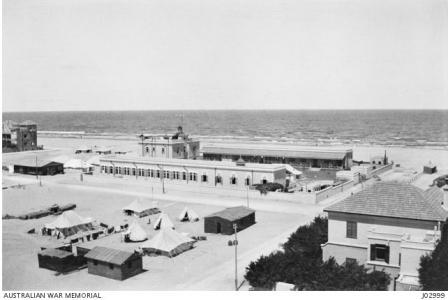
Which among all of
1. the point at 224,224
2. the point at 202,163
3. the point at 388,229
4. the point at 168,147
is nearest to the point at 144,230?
the point at 224,224

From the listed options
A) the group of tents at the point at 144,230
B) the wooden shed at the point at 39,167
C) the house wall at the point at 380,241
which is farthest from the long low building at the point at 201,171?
the house wall at the point at 380,241

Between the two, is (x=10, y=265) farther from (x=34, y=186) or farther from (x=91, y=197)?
(x=34, y=186)

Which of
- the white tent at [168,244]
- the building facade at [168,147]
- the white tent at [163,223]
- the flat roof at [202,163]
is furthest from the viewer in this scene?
the building facade at [168,147]

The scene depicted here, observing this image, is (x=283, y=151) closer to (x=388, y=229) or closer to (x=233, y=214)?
(x=233, y=214)

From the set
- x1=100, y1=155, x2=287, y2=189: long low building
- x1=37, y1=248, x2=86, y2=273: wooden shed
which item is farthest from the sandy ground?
x1=100, y1=155, x2=287, y2=189: long low building

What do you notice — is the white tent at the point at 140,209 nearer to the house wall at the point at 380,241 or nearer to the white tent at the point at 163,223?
the white tent at the point at 163,223

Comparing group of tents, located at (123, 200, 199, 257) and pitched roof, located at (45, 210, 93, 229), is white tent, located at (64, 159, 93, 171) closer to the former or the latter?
group of tents, located at (123, 200, 199, 257)
